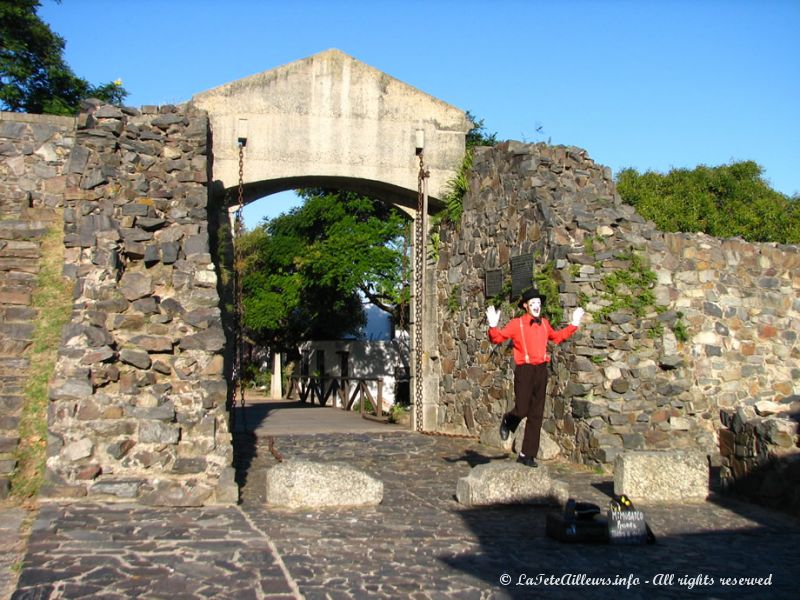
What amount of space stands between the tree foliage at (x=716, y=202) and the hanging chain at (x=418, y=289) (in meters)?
8.45

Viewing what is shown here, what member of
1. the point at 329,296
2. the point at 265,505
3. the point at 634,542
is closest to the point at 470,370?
the point at 265,505

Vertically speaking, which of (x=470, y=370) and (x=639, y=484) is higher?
(x=470, y=370)

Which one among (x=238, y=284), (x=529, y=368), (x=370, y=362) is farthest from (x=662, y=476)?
(x=370, y=362)

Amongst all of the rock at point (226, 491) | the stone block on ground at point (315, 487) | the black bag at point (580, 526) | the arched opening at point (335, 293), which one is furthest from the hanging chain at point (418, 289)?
the black bag at point (580, 526)

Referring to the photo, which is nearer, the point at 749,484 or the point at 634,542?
the point at 634,542

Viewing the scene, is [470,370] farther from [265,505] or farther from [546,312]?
[265,505]

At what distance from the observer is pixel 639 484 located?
7.29 meters

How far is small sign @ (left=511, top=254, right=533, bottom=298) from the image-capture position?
10.4m

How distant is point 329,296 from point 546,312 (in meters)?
15.3

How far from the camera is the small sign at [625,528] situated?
226 inches

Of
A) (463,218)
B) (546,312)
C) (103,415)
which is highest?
(463,218)

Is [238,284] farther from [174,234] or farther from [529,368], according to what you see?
[529,368]

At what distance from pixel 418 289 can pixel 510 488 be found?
21.9 ft

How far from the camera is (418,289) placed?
44.2 feet
